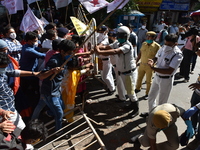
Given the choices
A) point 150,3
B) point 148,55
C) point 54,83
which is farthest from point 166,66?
point 150,3

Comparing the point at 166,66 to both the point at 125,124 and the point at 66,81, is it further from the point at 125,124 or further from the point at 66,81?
the point at 66,81

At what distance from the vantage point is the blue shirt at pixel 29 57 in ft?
10.5

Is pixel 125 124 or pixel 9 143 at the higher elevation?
pixel 9 143

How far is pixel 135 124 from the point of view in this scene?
354 centimetres

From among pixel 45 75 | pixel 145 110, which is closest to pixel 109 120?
pixel 145 110

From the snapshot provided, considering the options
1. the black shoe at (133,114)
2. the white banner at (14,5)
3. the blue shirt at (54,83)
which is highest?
the white banner at (14,5)

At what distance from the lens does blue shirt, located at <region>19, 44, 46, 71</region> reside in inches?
125

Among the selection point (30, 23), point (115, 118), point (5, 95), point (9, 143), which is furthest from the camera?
point (30, 23)

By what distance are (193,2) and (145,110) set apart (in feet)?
54.7

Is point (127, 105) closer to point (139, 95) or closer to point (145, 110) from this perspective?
point (145, 110)

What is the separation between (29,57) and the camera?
324 centimetres

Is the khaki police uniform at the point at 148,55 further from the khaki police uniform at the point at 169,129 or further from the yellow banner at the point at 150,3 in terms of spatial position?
the yellow banner at the point at 150,3

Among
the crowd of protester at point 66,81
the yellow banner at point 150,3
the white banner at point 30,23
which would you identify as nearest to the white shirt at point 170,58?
the crowd of protester at point 66,81

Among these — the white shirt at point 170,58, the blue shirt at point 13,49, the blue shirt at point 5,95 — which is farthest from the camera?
the blue shirt at point 13,49
